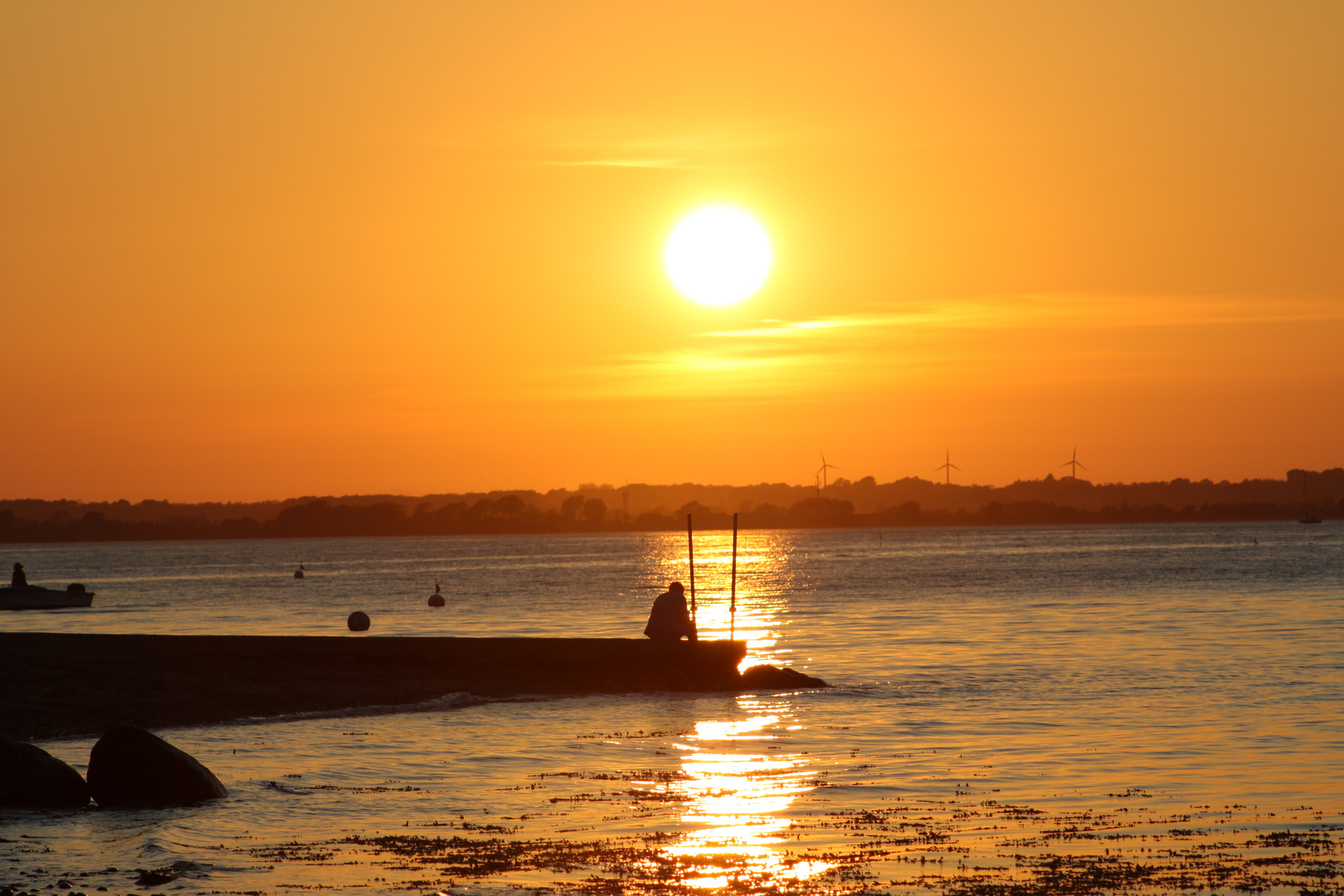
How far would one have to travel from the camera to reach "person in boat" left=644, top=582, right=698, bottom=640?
33.6m

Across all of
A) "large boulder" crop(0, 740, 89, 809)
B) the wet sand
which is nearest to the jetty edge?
the wet sand

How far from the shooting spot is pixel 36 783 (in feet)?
56.4

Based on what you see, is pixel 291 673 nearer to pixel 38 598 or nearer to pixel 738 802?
pixel 738 802

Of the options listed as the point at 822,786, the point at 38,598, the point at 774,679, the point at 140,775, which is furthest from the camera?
the point at 38,598

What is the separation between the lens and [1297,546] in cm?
16275

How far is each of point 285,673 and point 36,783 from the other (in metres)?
13.7

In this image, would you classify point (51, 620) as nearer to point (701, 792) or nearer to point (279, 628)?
point (279, 628)

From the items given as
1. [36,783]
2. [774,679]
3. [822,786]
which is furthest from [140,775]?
[774,679]

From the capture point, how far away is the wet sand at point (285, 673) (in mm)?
26219

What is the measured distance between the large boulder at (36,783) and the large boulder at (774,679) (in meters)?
18.1

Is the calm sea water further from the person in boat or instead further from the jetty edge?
the person in boat

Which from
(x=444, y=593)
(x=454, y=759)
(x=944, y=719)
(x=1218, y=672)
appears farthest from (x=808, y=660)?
(x=444, y=593)

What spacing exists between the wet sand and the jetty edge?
35mm

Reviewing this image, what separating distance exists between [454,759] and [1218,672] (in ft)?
73.8
